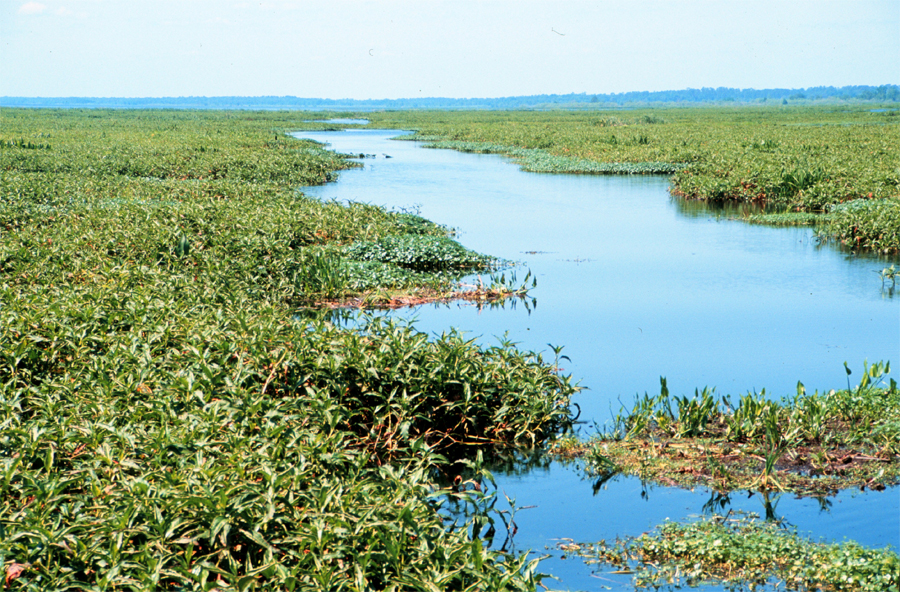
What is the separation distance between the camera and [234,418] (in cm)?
600

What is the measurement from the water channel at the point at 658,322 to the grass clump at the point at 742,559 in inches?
8.0

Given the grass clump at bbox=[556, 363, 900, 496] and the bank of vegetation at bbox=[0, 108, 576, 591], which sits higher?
the bank of vegetation at bbox=[0, 108, 576, 591]

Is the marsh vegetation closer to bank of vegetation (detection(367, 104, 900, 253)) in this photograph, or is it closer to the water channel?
the water channel

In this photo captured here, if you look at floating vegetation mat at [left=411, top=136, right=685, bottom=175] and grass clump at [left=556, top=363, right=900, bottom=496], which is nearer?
grass clump at [left=556, top=363, right=900, bottom=496]

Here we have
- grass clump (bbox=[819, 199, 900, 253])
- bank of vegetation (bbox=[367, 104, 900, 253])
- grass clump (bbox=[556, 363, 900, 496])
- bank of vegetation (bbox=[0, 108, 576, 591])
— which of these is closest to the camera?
bank of vegetation (bbox=[0, 108, 576, 591])

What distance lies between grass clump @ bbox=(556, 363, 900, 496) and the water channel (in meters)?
0.19

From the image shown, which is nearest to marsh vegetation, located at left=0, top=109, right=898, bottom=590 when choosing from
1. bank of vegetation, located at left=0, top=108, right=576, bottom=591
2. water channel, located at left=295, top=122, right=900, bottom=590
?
Result: bank of vegetation, located at left=0, top=108, right=576, bottom=591

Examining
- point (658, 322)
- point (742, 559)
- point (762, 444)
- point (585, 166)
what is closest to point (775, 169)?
point (585, 166)

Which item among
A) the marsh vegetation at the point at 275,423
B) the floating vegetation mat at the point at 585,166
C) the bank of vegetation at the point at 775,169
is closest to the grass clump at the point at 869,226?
the bank of vegetation at the point at 775,169

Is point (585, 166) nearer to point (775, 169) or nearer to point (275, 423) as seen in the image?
point (775, 169)

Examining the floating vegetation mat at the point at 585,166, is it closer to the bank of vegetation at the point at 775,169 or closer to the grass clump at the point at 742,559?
the bank of vegetation at the point at 775,169

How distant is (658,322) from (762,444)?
188 inches

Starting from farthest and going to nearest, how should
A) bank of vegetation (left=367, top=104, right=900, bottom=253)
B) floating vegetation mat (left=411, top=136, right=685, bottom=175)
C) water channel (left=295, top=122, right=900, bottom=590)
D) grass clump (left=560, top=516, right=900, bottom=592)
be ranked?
floating vegetation mat (left=411, top=136, right=685, bottom=175)
bank of vegetation (left=367, top=104, right=900, bottom=253)
water channel (left=295, top=122, right=900, bottom=590)
grass clump (left=560, top=516, right=900, bottom=592)

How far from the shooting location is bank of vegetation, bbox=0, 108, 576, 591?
14.2 feet
